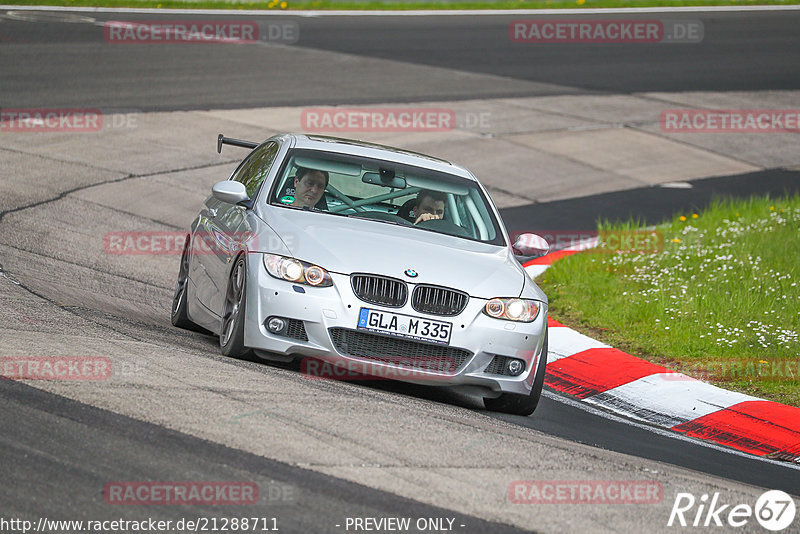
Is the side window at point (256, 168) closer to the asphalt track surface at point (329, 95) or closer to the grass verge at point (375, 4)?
the asphalt track surface at point (329, 95)

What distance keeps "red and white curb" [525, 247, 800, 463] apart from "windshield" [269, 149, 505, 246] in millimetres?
1425

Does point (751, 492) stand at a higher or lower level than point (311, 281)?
lower

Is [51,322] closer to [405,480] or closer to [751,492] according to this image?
[405,480]

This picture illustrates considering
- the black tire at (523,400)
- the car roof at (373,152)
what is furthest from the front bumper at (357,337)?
the car roof at (373,152)

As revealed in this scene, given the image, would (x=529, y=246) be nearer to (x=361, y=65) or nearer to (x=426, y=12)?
(x=361, y=65)

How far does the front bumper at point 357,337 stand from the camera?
697 centimetres

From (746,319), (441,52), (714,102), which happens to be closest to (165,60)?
(441,52)

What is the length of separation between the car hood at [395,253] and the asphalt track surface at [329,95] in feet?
2.45

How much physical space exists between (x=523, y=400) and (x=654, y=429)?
1.00 metres

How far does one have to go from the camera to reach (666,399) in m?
8.48

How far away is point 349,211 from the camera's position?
26.8 ft

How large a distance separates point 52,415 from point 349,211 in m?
3.15

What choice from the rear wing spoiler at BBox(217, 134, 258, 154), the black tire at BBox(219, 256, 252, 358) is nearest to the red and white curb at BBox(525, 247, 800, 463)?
the black tire at BBox(219, 256, 252, 358)

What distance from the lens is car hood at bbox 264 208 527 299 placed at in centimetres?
712
